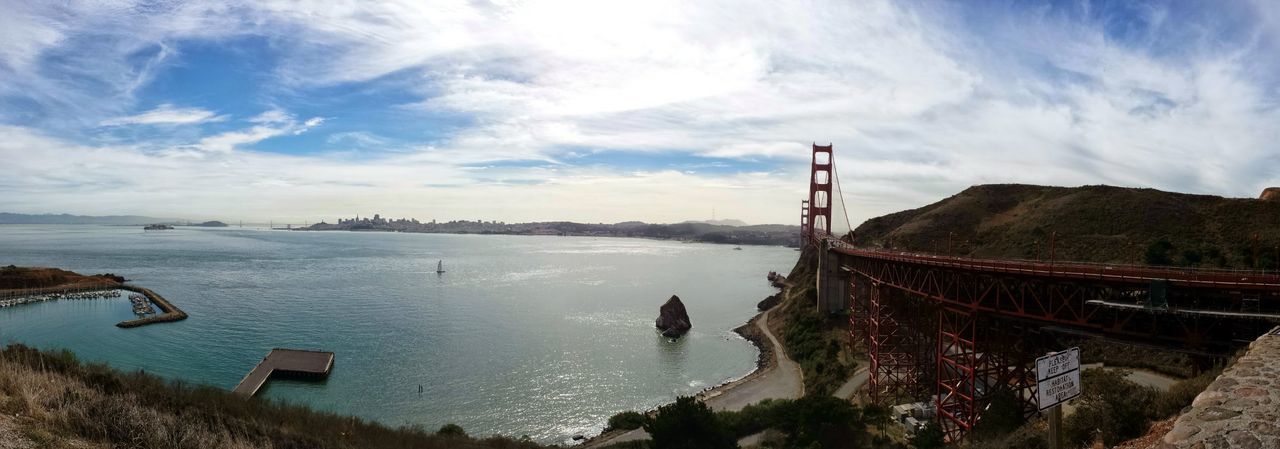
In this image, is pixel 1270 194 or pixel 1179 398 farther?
pixel 1270 194

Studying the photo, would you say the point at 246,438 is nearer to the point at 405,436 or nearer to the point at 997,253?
the point at 405,436

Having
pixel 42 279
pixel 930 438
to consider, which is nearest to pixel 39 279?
pixel 42 279

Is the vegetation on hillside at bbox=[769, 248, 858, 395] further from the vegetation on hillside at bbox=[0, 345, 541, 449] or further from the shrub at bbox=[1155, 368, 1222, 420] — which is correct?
the vegetation on hillside at bbox=[0, 345, 541, 449]

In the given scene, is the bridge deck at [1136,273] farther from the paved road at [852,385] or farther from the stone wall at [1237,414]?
the paved road at [852,385]

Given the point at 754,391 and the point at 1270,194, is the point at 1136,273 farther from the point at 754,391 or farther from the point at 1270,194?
the point at 1270,194

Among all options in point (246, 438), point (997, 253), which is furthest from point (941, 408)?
point (997, 253)

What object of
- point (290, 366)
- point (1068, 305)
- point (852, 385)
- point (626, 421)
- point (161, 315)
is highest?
point (1068, 305)

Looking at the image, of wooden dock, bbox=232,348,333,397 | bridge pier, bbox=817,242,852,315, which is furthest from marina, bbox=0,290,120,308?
bridge pier, bbox=817,242,852,315

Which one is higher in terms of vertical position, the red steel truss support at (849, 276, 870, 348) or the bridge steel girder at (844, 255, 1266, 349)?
the bridge steel girder at (844, 255, 1266, 349)
